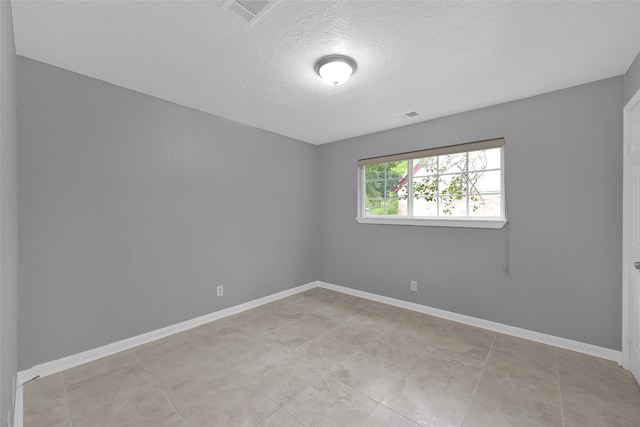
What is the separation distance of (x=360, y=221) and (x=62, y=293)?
3.32 metres

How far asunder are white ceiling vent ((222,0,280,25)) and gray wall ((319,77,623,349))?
246 centimetres

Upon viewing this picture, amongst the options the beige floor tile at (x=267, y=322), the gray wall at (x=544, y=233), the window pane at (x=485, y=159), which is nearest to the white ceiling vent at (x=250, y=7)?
the gray wall at (x=544, y=233)

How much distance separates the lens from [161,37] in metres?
1.76

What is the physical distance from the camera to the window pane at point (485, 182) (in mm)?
2916

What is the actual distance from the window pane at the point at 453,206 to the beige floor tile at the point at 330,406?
7.59ft

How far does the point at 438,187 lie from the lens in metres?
3.35

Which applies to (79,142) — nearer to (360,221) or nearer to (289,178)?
(289,178)

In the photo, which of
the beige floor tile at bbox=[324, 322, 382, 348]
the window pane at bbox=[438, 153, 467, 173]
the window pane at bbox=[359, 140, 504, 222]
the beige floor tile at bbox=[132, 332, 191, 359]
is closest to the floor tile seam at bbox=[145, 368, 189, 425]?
the beige floor tile at bbox=[132, 332, 191, 359]

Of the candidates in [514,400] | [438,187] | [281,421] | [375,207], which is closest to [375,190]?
[375,207]

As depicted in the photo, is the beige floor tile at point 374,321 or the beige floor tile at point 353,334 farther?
the beige floor tile at point 374,321

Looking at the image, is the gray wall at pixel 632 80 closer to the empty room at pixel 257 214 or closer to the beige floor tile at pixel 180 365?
the empty room at pixel 257 214

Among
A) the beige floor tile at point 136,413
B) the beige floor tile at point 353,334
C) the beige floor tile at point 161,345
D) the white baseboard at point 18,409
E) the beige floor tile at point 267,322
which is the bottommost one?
the beige floor tile at point 353,334

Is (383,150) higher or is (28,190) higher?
(383,150)

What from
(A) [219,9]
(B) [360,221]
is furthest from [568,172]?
(A) [219,9]
